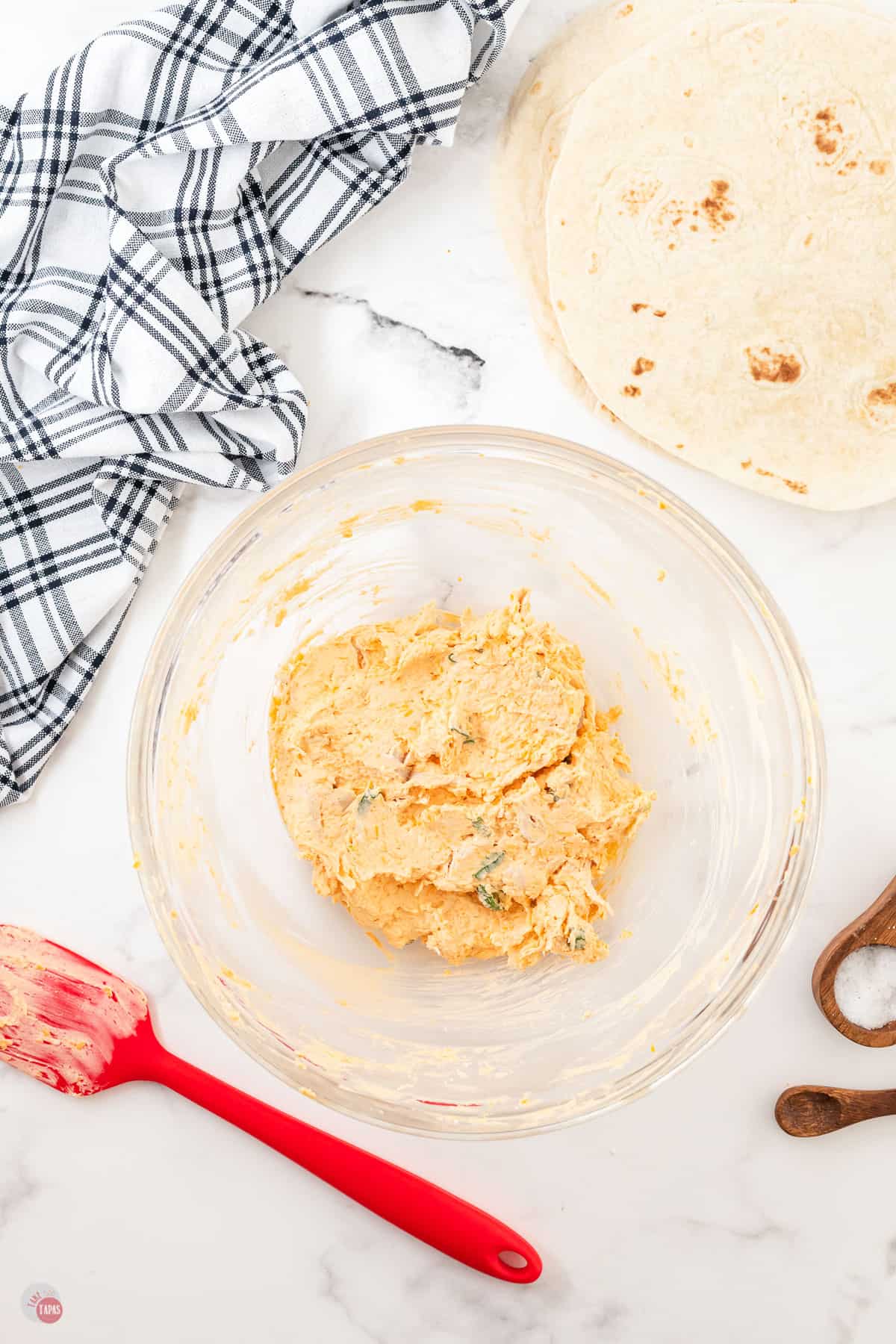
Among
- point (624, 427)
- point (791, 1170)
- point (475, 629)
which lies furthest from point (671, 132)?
point (791, 1170)

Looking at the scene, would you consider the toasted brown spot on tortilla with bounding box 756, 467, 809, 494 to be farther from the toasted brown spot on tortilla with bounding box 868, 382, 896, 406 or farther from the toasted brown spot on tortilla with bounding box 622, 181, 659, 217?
the toasted brown spot on tortilla with bounding box 622, 181, 659, 217

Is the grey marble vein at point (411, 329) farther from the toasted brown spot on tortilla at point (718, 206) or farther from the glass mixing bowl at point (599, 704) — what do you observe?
the toasted brown spot on tortilla at point (718, 206)

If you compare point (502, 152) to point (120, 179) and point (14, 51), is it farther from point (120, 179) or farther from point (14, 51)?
point (14, 51)

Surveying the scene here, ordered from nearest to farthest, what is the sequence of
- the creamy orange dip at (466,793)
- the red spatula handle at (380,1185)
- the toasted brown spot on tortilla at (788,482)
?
the creamy orange dip at (466,793)
the toasted brown spot on tortilla at (788,482)
the red spatula handle at (380,1185)

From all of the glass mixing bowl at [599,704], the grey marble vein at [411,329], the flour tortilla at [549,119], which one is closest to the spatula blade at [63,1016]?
the glass mixing bowl at [599,704]

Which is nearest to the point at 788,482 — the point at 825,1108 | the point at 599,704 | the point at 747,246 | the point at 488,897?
the point at 747,246

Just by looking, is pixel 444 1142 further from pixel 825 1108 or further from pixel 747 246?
pixel 747 246

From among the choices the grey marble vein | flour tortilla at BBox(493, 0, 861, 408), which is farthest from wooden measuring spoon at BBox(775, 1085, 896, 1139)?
the grey marble vein
